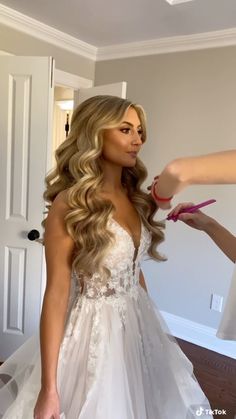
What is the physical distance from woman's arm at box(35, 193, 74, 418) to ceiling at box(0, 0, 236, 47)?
166cm

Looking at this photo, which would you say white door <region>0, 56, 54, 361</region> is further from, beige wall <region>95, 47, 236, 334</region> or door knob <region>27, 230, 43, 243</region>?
beige wall <region>95, 47, 236, 334</region>

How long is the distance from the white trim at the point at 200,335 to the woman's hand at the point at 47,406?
1.98 m

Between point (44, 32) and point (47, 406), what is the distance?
247 centimetres

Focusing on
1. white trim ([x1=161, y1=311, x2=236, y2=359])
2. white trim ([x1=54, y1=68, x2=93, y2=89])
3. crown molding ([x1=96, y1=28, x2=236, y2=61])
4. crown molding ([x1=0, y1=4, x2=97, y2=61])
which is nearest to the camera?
crown molding ([x1=0, y1=4, x2=97, y2=61])

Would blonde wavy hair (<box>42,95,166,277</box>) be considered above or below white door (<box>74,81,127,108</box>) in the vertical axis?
below

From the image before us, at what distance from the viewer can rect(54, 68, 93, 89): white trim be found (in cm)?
287

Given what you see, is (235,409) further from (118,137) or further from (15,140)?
(15,140)

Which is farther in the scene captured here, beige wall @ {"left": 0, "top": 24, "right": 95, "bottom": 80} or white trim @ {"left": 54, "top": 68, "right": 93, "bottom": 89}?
white trim @ {"left": 54, "top": 68, "right": 93, "bottom": 89}

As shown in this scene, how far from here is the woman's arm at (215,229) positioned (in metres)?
1.27

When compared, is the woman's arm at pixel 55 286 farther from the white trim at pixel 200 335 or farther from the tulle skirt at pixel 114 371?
the white trim at pixel 200 335

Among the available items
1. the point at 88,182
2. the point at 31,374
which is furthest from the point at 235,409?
Result: the point at 88,182

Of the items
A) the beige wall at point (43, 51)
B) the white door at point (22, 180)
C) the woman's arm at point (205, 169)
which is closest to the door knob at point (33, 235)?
the white door at point (22, 180)

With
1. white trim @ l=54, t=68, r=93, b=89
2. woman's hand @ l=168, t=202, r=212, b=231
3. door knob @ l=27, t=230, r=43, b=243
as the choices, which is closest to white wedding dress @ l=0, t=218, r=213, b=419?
woman's hand @ l=168, t=202, r=212, b=231

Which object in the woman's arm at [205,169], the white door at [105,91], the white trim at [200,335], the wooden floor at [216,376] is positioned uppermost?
the white door at [105,91]
